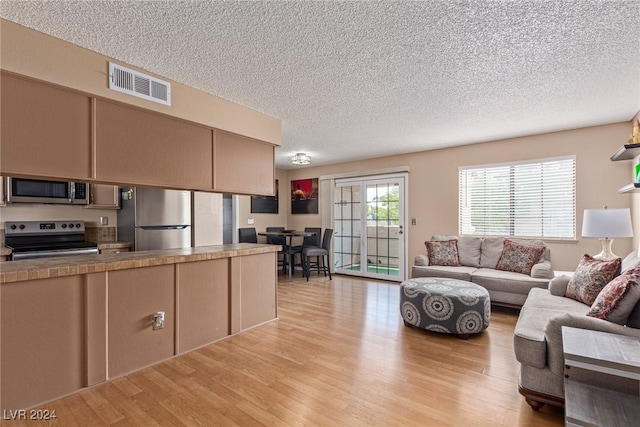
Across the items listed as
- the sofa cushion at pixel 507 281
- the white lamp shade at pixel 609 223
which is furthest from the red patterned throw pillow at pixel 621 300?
the sofa cushion at pixel 507 281

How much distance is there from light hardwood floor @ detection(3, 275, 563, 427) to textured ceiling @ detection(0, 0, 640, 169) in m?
2.37

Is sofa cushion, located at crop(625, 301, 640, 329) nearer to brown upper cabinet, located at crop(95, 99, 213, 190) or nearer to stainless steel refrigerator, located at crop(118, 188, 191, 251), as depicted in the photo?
brown upper cabinet, located at crop(95, 99, 213, 190)

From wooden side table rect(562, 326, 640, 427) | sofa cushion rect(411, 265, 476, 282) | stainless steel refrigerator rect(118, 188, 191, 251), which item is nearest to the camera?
wooden side table rect(562, 326, 640, 427)

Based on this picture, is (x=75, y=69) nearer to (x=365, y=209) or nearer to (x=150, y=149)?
(x=150, y=149)

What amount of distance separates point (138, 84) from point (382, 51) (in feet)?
6.33

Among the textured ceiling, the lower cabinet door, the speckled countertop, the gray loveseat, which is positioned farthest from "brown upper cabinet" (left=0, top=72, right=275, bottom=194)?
the gray loveseat

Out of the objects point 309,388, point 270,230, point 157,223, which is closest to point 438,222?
point 270,230

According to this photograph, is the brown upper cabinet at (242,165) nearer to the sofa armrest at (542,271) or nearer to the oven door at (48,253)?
the oven door at (48,253)

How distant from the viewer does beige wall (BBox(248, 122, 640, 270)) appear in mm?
3877

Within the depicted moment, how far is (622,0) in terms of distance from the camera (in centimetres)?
168

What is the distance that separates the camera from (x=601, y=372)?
5.01 feet

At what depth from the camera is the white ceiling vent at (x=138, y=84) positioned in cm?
232

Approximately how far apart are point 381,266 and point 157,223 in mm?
4023

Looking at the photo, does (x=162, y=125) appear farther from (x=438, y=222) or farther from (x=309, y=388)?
(x=438, y=222)
